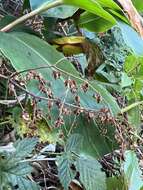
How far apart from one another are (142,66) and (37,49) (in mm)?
294

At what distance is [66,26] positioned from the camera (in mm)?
1523

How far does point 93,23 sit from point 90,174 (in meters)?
0.47

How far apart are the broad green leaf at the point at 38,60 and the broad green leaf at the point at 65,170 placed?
10 cm

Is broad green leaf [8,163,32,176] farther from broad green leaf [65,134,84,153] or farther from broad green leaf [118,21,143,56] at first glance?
broad green leaf [118,21,143,56]

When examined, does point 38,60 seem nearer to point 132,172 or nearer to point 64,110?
point 64,110

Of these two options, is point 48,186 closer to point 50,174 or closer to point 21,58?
Result: point 50,174

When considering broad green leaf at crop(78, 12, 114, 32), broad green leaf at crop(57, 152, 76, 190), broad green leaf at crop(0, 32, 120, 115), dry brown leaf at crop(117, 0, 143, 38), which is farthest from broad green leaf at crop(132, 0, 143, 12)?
broad green leaf at crop(57, 152, 76, 190)

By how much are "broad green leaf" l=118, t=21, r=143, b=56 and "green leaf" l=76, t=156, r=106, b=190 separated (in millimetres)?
271

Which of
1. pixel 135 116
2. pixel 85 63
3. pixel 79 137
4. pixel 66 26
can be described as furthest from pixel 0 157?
pixel 66 26

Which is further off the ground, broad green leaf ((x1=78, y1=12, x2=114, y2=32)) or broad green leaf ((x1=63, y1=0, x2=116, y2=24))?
broad green leaf ((x1=63, y1=0, x2=116, y2=24))

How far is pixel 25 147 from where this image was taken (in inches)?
31.3

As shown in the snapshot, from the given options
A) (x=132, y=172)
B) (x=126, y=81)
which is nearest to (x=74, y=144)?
(x=132, y=172)

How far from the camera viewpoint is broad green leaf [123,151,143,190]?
991 mm

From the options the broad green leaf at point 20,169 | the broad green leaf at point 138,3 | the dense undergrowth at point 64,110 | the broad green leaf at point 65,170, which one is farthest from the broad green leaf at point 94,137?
the broad green leaf at point 138,3
